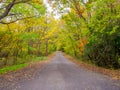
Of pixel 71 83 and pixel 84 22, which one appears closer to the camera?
pixel 71 83

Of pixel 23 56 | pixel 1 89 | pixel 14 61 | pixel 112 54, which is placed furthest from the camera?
pixel 23 56

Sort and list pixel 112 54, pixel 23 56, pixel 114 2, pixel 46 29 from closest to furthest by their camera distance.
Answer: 1. pixel 114 2
2. pixel 112 54
3. pixel 23 56
4. pixel 46 29

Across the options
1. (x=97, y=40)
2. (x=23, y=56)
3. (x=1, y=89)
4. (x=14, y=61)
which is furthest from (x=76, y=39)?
(x=1, y=89)

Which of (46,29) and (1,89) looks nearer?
(1,89)

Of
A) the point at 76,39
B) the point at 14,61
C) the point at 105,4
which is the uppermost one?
the point at 105,4

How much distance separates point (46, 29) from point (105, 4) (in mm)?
27824

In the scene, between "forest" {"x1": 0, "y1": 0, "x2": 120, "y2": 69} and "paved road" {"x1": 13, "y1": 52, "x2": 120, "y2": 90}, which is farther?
"forest" {"x1": 0, "y1": 0, "x2": 120, "y2": 69}

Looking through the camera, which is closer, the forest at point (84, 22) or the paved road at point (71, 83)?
the paved road at point (71, 83)

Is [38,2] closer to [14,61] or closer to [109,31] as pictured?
[109,31]

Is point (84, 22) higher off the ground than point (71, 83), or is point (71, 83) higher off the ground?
point (84, 22)

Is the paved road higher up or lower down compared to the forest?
lower down

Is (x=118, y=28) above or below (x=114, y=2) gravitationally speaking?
below

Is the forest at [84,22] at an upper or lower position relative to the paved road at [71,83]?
upper

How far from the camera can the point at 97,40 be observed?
70.5 feet
